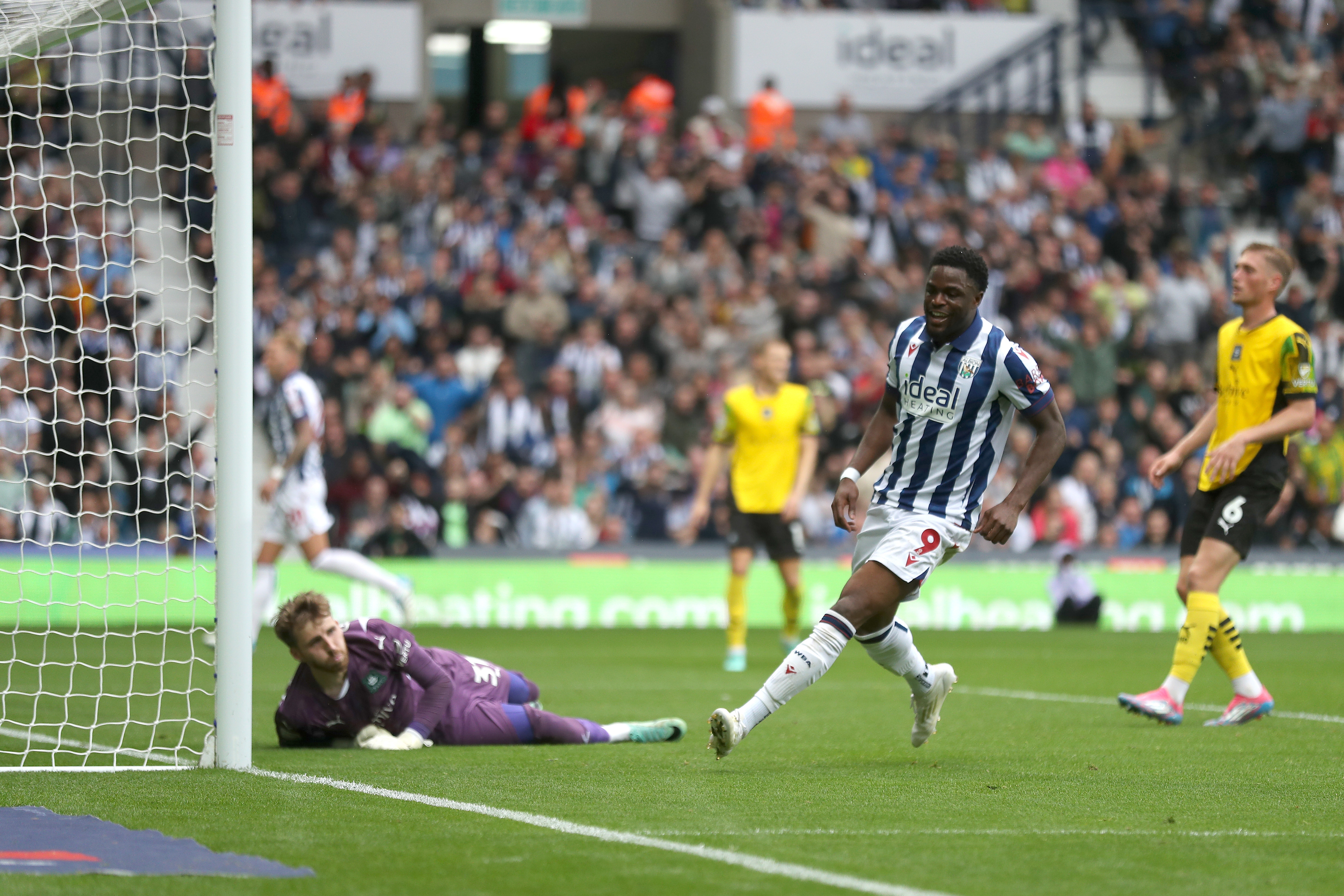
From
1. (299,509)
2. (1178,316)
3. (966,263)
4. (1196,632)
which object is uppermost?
(966,263)

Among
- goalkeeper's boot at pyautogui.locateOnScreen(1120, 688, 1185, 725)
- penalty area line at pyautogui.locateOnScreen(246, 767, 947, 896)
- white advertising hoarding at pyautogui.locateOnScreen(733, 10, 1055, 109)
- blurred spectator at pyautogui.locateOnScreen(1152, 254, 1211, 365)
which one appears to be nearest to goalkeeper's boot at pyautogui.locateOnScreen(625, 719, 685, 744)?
penalty area line at pyautogui.locateOnScreen(246, 767, 947, 896)

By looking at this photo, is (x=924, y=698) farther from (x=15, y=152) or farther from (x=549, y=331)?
(x=549, y=331)

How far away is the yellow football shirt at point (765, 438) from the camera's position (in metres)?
12.5

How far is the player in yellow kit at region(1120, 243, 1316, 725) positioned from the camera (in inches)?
328

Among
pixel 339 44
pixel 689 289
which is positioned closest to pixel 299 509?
pixel 689 289

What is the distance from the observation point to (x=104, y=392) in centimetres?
1112

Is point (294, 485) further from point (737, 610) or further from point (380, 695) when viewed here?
point (380, 695)

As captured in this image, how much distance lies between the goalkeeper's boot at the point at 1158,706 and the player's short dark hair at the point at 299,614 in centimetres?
382

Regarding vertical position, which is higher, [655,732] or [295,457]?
[295,457]

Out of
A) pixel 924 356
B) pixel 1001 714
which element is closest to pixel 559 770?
pixel 924 356

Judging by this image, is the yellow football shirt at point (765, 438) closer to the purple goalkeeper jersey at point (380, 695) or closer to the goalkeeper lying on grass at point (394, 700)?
the goalkeeper lying on grass at point (394, 700)

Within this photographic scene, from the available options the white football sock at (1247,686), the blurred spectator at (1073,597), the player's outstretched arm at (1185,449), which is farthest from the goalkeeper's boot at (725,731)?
the blurred spectator at (1073,597)

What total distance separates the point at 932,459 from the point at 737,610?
5.74 metres

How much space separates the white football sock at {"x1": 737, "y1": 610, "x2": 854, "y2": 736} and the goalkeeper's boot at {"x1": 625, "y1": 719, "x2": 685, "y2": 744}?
4.09 feet
